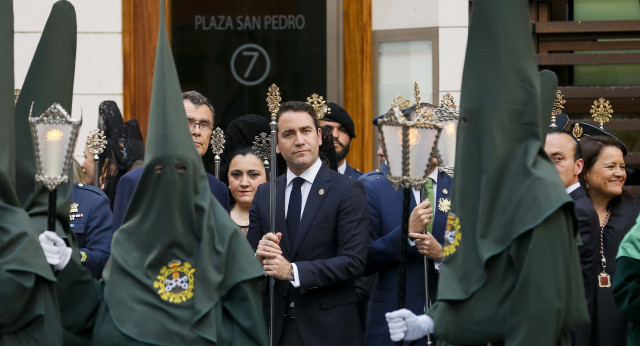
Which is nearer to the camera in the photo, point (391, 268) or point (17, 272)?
point (17, 272)

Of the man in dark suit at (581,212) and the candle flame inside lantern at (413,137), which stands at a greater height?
the candle flame inside lantern at (413,137)

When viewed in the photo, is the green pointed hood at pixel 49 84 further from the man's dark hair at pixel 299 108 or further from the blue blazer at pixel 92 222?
the man's dark hair at pixel 299 108

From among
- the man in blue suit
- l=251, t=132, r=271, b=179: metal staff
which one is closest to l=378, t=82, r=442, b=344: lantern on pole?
the man in blue suit

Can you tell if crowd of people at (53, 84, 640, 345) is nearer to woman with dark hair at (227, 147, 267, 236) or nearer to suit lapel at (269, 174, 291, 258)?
suit lapel at (269, 174, 291, 258)

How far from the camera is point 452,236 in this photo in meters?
5.17

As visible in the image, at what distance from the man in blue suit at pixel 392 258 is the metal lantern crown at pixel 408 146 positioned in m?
1.06

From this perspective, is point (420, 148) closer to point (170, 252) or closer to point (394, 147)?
point (394, 147)

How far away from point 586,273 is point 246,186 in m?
2.17

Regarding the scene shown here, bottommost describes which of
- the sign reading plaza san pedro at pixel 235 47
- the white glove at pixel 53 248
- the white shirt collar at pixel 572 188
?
the white glove at pixel 53 248

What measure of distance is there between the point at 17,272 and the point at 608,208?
3.91 meters

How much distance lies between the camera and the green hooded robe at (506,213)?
471 cm

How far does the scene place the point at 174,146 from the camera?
5293 mm

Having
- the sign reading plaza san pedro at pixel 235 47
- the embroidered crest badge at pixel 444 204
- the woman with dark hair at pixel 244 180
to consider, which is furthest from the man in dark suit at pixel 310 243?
the sign reading plaza san pedro at pixel 235 47

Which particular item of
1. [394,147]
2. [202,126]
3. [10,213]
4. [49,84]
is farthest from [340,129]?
[10,213]
